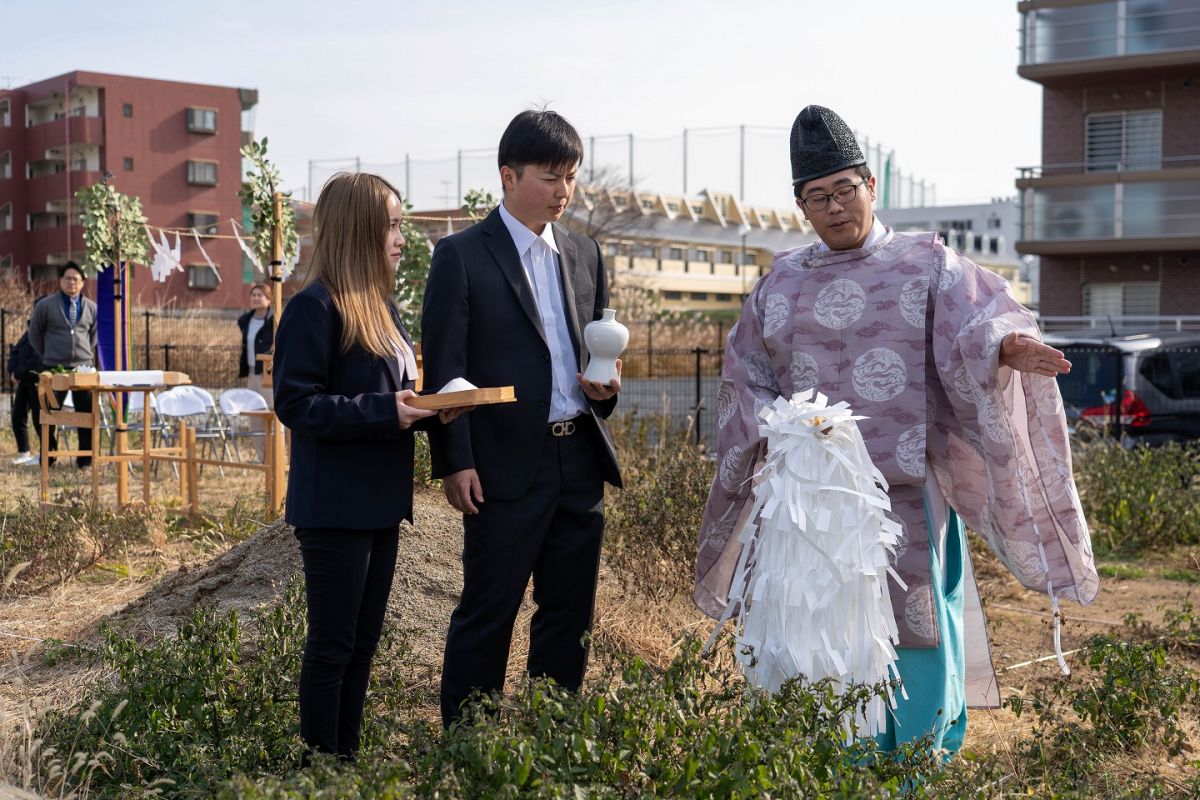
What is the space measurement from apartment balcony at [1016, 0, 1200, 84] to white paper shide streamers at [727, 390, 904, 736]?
24.4m

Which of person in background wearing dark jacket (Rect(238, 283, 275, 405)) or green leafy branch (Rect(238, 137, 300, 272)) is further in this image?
person in background wearing dark jacket (Rect(238, 283, 275, 405))

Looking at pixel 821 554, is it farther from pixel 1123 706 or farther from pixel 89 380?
pixel 89 380

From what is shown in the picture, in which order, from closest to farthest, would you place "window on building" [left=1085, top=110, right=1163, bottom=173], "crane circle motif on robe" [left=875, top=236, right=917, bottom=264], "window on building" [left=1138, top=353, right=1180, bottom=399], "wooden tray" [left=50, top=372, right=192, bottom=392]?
"crane circle motif on robe" [left=875, top=236, right=917, bottom=264]
"wooden tray" [left=50, top=372, right=192, bottom=392]
"window on building" [left=1138, top=353, right=1180, bottom=399]
"window on building" [left=1085, top=110, right=1163, bottom=173]

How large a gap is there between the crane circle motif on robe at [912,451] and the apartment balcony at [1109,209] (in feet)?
78.8

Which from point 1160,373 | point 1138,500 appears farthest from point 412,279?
point 1160,373

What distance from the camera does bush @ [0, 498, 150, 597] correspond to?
6055 mm

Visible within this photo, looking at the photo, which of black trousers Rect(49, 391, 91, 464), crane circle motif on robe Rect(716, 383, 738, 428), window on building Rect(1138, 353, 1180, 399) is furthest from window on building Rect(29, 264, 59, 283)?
crane circle motif on robe Rect(716, 383, 738, 428)

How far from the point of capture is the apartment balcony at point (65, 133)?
42.1 metres

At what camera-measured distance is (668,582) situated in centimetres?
507

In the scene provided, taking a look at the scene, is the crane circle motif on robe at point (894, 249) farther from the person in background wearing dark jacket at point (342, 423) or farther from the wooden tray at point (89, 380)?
the wooden tray at point (89, 380)

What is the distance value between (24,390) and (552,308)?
971 cm

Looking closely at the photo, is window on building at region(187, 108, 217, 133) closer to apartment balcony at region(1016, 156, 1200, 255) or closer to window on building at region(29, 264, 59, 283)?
window on building at region(29, 264, 59, 283)

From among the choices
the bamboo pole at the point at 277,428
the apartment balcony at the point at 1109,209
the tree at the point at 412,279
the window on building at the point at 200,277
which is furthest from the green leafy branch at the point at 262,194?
the window on building at the point at 200,277

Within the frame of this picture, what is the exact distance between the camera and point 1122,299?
26312 mm
